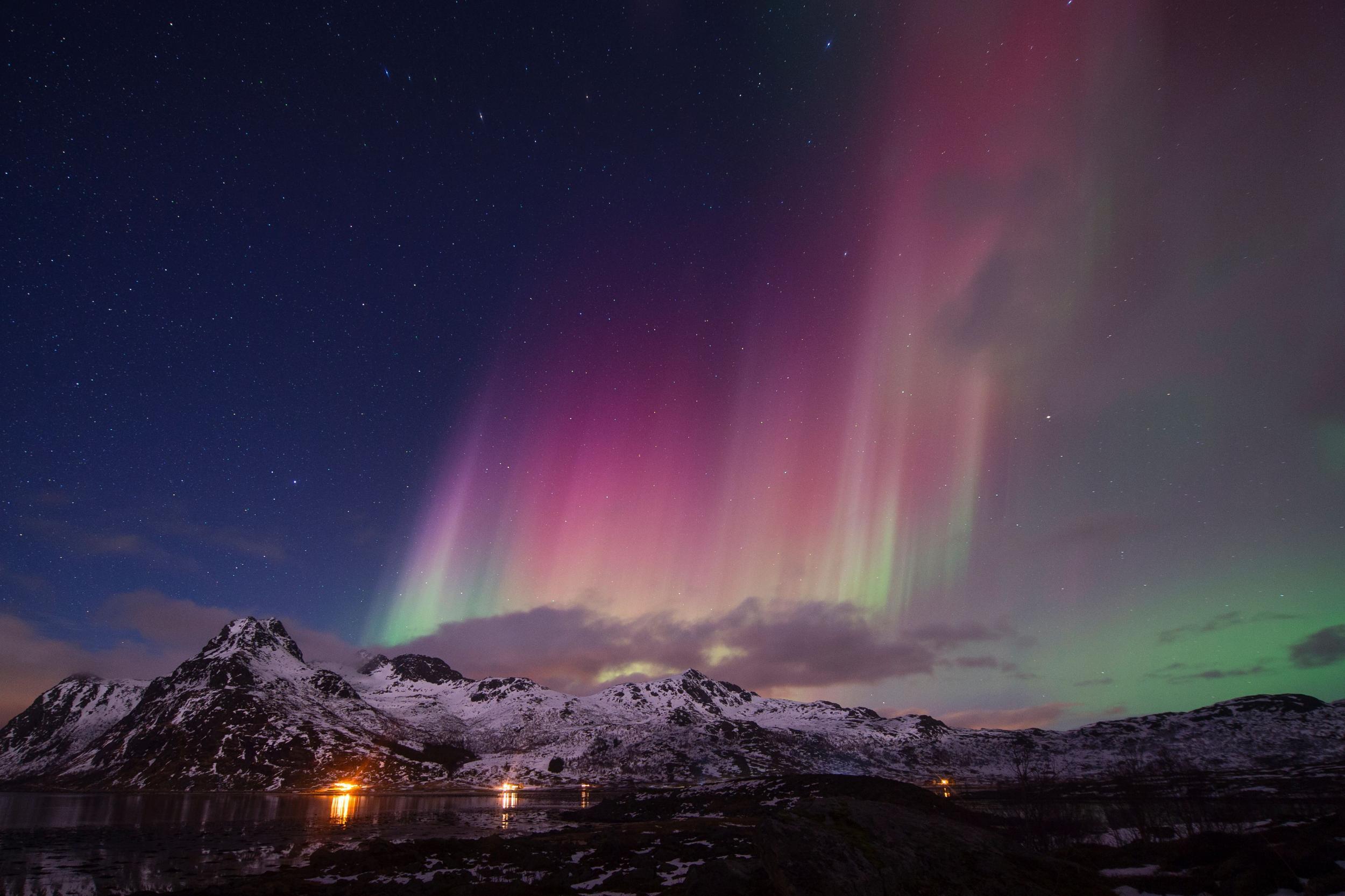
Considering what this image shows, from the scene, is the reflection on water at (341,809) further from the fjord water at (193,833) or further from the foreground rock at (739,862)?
the foreground rock at (739,862)

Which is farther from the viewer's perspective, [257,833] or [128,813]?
[128,813]

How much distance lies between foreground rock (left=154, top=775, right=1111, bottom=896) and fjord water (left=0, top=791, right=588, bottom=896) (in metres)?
9.04

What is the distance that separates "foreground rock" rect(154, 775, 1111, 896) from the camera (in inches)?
827

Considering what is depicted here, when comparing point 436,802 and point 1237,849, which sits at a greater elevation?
point 1237,849

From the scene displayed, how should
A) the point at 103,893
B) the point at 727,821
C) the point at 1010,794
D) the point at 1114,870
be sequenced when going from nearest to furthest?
the point at 1114,870 → the point at 103,893 → the point at 727,821 → the point at 1010,794

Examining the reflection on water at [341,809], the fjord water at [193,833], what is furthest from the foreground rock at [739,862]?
the reflection on water at [341,809]

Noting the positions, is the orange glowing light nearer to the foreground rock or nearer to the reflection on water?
the reflection on water

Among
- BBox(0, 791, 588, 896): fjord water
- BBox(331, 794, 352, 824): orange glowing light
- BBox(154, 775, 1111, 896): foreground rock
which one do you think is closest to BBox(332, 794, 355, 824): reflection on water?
BBox(331, 794, 352, 824): orange glowing light

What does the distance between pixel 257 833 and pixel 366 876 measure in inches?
1991

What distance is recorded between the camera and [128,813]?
12294 cm

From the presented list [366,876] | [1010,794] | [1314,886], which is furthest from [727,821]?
[1010,794]

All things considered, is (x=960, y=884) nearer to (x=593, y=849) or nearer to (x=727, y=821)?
(x=593, y=849)

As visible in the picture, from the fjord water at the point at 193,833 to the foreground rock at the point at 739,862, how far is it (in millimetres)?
9040

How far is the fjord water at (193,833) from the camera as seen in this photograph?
1796 inches
